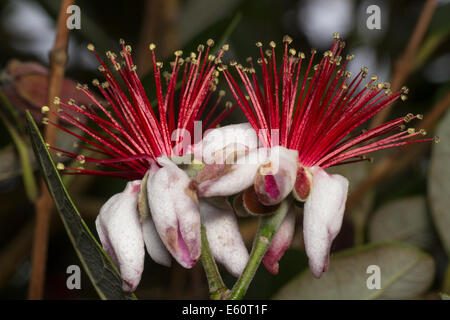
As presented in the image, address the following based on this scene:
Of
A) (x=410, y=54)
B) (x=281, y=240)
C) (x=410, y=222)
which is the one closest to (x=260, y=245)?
(x=281, y=240)

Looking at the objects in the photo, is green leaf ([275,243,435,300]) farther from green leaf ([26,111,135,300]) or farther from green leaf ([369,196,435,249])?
green leaf ([26,111,135,300])

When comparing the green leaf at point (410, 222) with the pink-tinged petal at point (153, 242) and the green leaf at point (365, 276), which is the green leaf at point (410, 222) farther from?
the pink-tinged petal at point (153, 242)

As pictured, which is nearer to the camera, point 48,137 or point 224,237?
point 224,237

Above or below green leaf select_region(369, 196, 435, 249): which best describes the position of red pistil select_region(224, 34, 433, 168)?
above

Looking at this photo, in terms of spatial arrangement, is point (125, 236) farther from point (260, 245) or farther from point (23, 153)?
point (23, 153)

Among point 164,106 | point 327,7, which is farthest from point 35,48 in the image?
point 164,106

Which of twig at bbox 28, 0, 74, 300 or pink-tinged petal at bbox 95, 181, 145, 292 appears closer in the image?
pink-tinged petal at bbox 95, 181, 145, 292

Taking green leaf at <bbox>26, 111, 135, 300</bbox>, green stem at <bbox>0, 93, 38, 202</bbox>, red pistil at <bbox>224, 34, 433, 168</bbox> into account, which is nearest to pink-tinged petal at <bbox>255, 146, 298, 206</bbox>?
red pistil at <bbox>224, 34, 433, 168</bbox>
